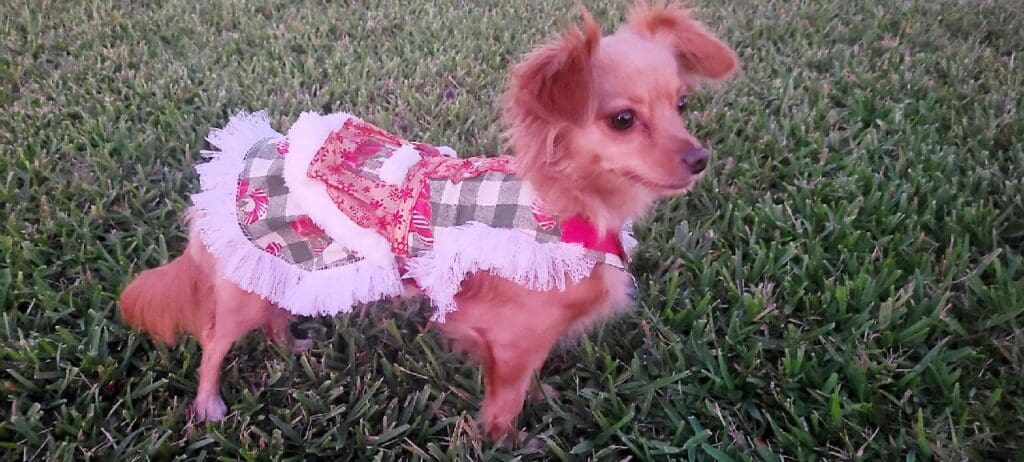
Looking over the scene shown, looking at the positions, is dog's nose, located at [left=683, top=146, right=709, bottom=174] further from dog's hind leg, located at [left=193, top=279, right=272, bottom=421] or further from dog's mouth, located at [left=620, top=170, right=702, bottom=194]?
dog's hind leg, located at [left=193, top=279, right=272, bottom=421]

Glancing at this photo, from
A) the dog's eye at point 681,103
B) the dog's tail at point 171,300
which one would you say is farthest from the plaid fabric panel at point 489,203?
the dog's tail at point 171,300

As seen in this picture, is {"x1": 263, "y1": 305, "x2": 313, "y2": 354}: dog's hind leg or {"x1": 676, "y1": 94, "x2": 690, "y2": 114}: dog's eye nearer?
{"x1": 676, "y1": 94, "x2": 690, "y2": 114}: dog's eye

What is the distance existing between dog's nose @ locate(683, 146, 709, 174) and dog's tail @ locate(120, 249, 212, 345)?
4.92 ft

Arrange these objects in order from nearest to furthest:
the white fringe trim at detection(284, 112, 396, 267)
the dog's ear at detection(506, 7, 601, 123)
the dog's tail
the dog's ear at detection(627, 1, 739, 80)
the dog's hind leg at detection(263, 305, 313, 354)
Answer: the dog's ear at detection(506, 7, 601, 123), the white fringe trim at detection(284, 112, 396, 267), the dog's ear at detection(627, 1, 739, 80), the dog's tail, the dog's hind leg at detection(263, 305, 313, 354)

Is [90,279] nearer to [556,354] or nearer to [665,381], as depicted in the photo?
[556,354]

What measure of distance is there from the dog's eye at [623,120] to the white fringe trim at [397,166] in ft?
2.02

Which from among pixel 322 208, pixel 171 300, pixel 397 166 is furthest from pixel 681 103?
pixel 171 300

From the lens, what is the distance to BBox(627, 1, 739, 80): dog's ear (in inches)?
78.5

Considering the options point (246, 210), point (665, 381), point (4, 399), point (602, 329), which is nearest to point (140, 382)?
point (4, 399)

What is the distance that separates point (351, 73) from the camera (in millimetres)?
4188

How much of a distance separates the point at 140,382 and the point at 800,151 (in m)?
3.16

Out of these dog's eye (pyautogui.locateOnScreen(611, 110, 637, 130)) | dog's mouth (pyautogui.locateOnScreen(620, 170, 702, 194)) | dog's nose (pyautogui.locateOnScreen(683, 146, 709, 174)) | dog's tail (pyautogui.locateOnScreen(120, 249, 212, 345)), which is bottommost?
dog's tail (pyautogui.locateOnScreen(120, 249, 212, 345))

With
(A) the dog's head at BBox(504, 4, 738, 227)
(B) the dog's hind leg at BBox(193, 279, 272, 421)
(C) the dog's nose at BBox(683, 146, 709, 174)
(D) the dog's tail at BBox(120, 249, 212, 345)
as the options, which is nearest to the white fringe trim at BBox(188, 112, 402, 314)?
(B) the dog's hind leg at BBox(193, 279, 272, 421)

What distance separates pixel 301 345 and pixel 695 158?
1619 mm
